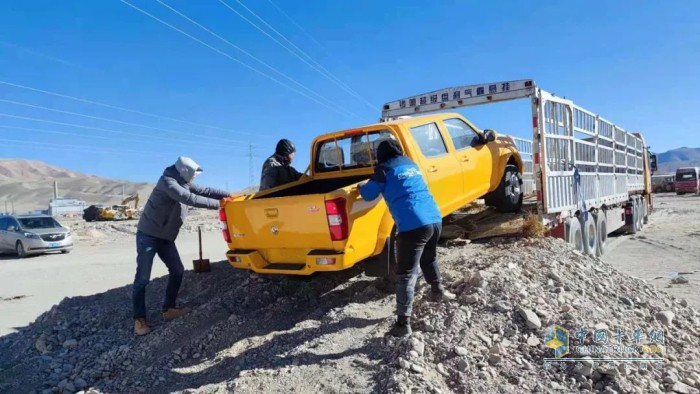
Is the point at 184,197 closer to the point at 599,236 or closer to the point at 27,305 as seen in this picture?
the point at 27,305

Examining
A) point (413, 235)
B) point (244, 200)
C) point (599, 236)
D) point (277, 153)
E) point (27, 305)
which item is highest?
point (277, 153)

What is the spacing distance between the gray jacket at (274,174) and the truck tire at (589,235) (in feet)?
17.0

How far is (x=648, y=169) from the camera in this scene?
1631 centimetres

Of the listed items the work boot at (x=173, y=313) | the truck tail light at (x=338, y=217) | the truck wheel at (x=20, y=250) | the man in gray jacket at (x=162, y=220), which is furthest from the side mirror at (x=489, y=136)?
the truck wheel at (x=20, y=250)

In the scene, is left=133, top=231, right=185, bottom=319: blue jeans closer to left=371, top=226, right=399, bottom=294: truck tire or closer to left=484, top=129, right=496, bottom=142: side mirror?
left=371, top=226, right=399, bottom=294: truck tire

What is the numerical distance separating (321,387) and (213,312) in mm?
2379

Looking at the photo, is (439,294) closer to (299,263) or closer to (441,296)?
(441,296)

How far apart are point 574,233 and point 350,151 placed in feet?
13.8

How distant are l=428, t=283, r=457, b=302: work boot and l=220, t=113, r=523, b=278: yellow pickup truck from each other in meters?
0.48

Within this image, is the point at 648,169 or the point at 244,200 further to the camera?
the point at 648,169

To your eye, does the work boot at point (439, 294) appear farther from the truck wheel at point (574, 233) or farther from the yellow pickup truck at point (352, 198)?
the truck wheel at point (574, 233)

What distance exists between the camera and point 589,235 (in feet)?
28.3

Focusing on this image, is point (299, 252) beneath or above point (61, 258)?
above

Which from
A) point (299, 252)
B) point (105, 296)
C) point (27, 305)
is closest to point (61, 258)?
point (27, 305)
